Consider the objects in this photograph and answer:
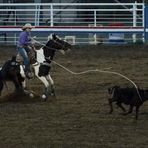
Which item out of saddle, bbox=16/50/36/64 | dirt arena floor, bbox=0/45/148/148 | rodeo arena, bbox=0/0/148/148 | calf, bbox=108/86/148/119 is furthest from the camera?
saddle, bbox=16/50/36/64

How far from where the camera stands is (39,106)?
42.8ft

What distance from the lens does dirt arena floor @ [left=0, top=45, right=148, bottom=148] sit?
959 centimetres

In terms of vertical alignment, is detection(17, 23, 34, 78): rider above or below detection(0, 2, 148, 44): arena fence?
below

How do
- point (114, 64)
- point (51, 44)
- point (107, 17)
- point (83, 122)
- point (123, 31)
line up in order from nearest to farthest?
point (83, 122) → point (51, 44) → point (114, 64) → point (123, 31) → point (107, 17)

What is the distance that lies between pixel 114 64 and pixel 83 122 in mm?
9183

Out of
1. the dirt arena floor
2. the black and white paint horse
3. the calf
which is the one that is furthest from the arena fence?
the calf

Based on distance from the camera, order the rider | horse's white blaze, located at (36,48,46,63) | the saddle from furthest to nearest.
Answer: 1. horse's white blaze, located at (36,48,46,63)
2. the saddle
3. the rider

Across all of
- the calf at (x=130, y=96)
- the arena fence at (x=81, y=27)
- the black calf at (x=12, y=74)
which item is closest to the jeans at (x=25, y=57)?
the black calf at (x=12, y=74)

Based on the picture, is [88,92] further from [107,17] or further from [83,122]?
[107,17]

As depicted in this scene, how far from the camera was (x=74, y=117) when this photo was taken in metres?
11.6

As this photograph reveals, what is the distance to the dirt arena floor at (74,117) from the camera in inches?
377

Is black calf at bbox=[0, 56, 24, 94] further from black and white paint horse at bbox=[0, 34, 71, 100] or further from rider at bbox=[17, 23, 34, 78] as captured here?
rider at bbox=[17, 23, 34, 78]

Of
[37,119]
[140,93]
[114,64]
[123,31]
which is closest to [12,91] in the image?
[37,119]

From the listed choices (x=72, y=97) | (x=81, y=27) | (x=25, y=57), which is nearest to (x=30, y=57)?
(x=25, y=57)
